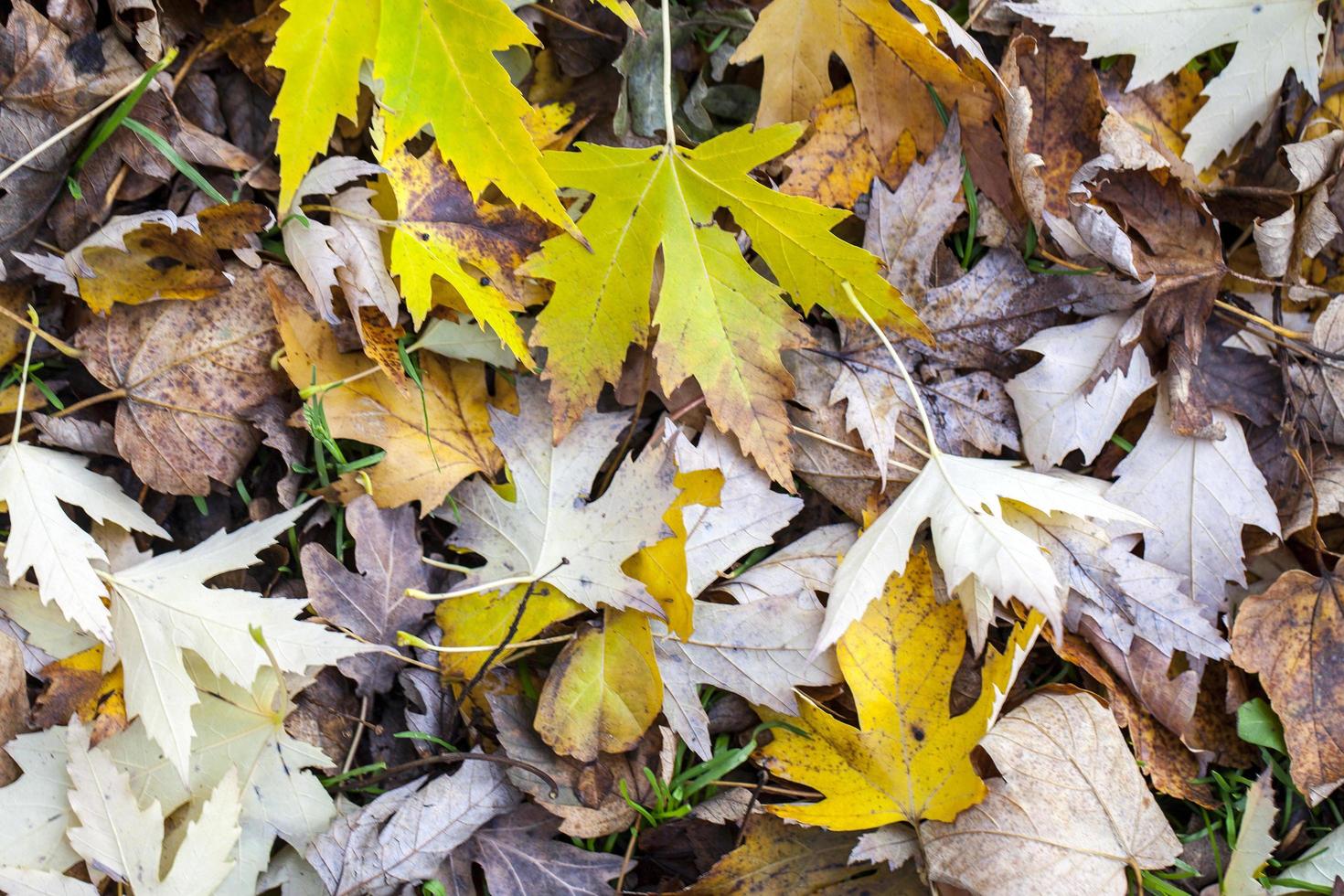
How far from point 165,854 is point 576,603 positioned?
2.09ft

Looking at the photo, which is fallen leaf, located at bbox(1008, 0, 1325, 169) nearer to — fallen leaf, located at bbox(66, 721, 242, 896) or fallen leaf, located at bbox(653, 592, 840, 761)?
fallen leaf, located at bbox(653, 592, 840, 761)

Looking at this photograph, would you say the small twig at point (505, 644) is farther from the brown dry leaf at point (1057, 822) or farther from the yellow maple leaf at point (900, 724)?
the brown dry leaf at point (1057, 822)

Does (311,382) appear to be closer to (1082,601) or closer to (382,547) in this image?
(382,547)

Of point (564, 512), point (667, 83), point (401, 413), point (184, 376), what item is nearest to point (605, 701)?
point (564, 512)

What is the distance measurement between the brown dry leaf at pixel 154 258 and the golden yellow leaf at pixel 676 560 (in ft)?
2.19

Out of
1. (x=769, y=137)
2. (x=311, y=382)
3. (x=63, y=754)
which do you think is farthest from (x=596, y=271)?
(x=63, y=754)

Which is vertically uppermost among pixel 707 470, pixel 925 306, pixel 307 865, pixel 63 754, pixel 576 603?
pixel 925 306

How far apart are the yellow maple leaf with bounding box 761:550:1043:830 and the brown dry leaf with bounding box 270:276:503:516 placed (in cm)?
57

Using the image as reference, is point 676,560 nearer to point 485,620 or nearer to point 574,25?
point 485,620

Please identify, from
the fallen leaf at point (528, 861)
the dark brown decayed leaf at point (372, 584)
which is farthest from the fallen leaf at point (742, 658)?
the dark brown decayed leaf at point (372, 584)

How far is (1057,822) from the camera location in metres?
1.13

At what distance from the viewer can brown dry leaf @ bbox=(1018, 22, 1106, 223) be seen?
1286 mm

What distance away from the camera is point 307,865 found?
1.18 m

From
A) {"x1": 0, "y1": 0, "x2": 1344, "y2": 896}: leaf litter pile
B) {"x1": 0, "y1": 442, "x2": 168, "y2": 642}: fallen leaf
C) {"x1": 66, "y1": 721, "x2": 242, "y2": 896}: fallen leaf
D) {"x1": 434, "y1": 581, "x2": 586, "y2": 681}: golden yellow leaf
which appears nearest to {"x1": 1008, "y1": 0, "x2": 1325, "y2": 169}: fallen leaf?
{"x1": 0, "y1": 0, "x2": 1344, "y2": 896}: leaf litter pile
